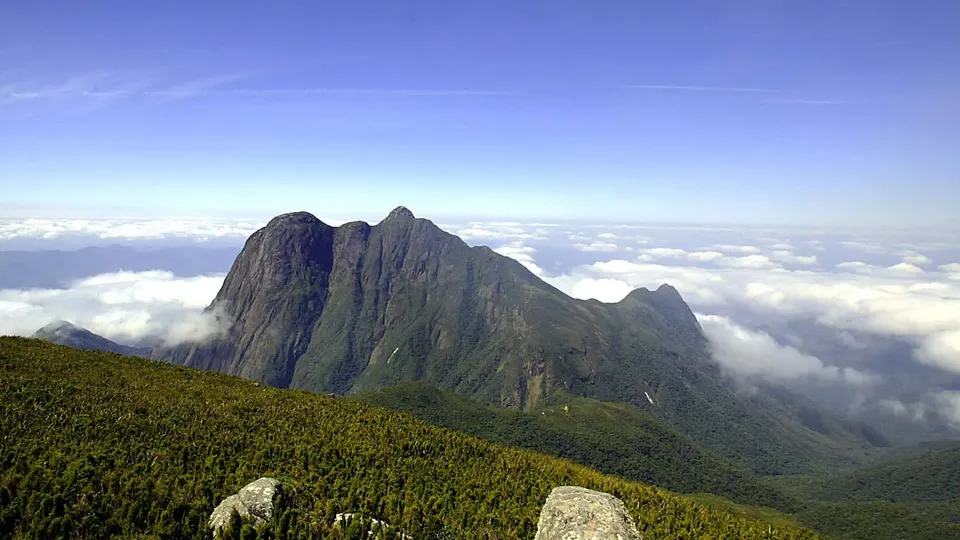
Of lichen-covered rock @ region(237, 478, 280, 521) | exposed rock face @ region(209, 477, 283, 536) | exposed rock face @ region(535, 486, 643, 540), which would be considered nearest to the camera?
exposed rock face @ region(209, 477, 283, 536)

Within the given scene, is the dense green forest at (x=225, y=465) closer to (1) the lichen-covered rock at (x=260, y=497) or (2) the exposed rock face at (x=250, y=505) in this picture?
(2) the exposed rock face at (x=250, y=505)

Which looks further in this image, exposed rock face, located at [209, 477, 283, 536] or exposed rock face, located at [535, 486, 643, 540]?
exposed rock face, located at [535, 486, 643, 540]

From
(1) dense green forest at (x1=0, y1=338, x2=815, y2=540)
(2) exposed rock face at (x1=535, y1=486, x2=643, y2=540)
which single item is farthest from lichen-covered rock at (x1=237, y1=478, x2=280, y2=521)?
(2) exposed rock face at (x1=535, y1=486, x2=643, y2=540)

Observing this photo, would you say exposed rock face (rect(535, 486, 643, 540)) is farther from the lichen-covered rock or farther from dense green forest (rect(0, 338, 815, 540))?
the lichen-covered rock

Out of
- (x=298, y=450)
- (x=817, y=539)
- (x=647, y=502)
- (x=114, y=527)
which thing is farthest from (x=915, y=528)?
(x=114, y=527)

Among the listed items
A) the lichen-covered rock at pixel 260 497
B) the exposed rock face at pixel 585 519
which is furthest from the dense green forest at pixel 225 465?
the exposed rock face at pixel 585 519

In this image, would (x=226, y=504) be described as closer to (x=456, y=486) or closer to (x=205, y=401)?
(x=456, y=486)

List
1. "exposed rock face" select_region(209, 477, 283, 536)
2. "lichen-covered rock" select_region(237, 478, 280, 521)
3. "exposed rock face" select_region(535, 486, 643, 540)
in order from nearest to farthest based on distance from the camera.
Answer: "exposed rock face" select_region(209, 477, 283, 536) → "exposed rock face" select_region(535, 486, 643, 540) → "lichen-covered rock" select_region(237, 478, 280, 521)

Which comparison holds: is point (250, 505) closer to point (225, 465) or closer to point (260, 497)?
point (260, 497)
